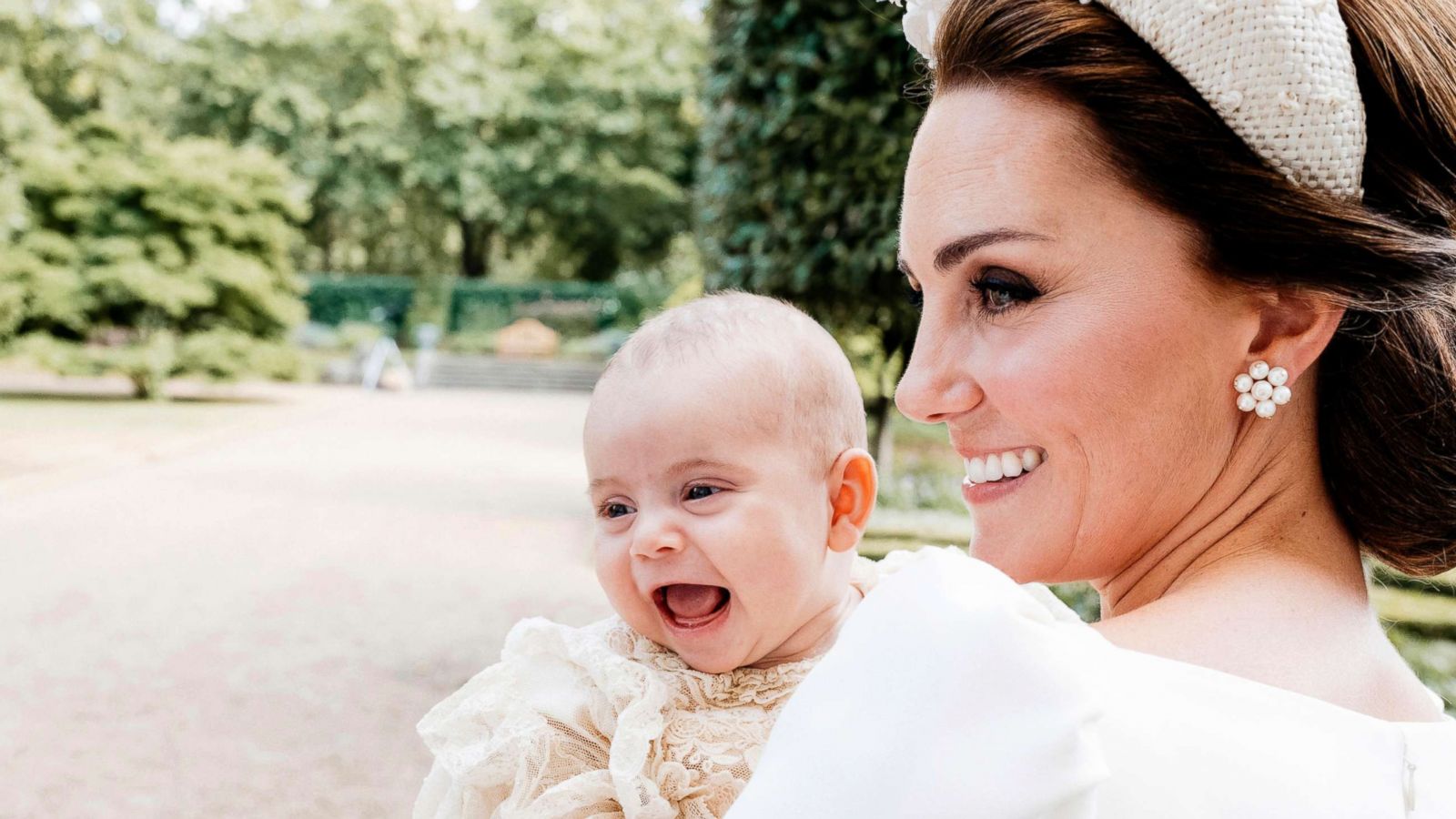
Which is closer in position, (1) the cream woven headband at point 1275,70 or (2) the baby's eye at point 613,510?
(1) the cream woven headband at point 1275,70

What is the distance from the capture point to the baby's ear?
1.97m

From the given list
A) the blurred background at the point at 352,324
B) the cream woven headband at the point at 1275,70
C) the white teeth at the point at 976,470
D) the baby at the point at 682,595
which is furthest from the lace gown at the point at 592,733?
the blurred background at the point at 352,324

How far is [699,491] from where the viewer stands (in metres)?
1.88

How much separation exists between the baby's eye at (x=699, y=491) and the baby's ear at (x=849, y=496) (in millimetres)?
211

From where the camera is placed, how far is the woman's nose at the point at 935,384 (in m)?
A: 1.44

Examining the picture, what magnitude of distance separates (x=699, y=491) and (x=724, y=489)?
41 millimetres

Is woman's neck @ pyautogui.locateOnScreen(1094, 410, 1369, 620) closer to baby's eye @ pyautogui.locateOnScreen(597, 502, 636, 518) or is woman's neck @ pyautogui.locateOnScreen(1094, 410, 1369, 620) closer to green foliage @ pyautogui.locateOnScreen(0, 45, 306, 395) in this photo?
baby's eye @ pyautogui.locateOnScreen(597, 502, 636, 518)

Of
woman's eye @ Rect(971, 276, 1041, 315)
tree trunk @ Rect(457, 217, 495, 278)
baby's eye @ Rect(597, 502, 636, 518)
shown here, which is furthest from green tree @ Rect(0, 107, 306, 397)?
woman's eye @ Rect(971, 276, 1041, 315)

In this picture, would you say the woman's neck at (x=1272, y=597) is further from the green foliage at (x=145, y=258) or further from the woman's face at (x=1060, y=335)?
the green foliage at (x=145, y=258)

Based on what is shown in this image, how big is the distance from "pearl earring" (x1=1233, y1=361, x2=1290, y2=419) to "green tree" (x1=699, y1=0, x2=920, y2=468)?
Result: 5.28 metres

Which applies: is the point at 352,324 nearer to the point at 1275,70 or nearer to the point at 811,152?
the point at 811,152

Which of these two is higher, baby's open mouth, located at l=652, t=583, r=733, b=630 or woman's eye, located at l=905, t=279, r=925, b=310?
woman's eye, located at l=905, t=279, r=925, b=310

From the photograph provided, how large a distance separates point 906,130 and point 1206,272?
18.5ft

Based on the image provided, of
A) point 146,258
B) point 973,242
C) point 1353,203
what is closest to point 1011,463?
point 973,242
